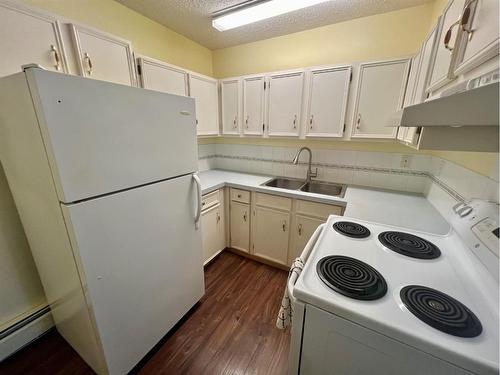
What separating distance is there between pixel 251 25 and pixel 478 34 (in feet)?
5.91

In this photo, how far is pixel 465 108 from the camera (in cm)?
48

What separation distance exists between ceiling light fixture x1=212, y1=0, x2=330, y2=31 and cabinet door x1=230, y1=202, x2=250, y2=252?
1702 millimetres

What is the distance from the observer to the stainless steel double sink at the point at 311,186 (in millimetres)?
2174

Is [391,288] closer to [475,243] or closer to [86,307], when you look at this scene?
[475,243]

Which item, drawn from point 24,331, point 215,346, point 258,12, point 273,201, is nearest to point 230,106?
point 258,12

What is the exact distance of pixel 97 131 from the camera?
898 millimetres

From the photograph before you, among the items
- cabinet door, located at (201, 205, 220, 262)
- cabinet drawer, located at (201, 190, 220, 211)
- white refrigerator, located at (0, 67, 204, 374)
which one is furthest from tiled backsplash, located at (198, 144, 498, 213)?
white refrigerator, located at (0, 67, 204, 374)

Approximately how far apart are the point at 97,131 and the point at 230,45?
2.20 meters

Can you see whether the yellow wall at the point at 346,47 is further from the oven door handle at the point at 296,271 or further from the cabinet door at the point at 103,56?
the cabinet door at the point at 103,56

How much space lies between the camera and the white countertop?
1328 mm

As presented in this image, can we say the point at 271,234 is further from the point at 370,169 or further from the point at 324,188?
the point at 370,169

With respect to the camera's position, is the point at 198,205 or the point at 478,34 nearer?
the point at 478,34

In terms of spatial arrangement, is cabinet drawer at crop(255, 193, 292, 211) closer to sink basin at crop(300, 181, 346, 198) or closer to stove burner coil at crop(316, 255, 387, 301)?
sink basin at crop(300, 181, 346, 198)

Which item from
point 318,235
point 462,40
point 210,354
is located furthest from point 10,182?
point 462,40
